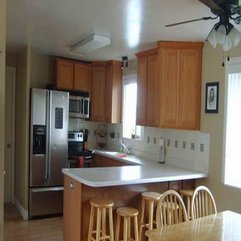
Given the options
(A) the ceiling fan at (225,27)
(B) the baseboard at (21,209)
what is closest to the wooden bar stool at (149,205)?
(A) the ceiling fan at (225,27)

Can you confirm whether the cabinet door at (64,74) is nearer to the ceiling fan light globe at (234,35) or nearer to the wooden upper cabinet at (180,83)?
the wooden upper cabinet at (180,83)

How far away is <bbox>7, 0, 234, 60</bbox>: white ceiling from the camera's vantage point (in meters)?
2.47

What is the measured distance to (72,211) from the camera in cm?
311

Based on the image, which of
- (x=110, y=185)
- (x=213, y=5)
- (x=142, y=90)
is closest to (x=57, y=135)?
(x=142, y=90)

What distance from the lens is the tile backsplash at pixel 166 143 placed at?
3.58m

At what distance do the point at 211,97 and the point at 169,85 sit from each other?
0.54 metres

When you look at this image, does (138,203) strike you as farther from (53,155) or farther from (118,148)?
(118,148)

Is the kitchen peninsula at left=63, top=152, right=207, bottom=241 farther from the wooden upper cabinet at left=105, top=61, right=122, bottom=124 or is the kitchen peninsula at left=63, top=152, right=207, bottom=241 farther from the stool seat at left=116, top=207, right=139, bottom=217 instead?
the wooden upper cabinet at left=105, top=61, right=122, bottom=124

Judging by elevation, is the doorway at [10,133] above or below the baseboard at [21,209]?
above

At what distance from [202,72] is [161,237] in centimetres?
227

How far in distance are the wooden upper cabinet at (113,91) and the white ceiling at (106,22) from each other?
0.92 meters

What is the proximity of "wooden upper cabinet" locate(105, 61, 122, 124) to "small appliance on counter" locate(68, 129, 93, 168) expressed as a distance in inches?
23.5

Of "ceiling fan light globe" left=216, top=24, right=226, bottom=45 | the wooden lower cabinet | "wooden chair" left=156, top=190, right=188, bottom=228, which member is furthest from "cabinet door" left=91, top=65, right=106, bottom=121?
"ceiling fan light globe" left=216, top=24, right=226, bottom=45

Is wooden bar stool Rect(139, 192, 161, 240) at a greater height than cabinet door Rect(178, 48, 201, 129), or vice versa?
cabinet door Rect(178, 48, 201, 129)
